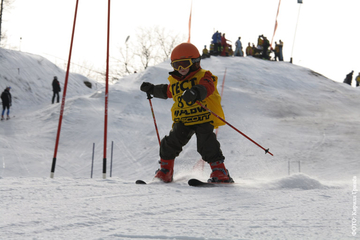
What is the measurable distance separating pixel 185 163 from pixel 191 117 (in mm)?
4385

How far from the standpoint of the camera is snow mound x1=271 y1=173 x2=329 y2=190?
10.8ft

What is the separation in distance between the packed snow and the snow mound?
0.01m

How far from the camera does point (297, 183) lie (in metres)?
3.33

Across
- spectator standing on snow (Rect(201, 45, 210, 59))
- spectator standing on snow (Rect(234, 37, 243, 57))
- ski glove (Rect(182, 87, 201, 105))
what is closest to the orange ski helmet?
ski glove (Rect(182, 87, 201, 105))

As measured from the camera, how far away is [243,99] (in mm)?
13383

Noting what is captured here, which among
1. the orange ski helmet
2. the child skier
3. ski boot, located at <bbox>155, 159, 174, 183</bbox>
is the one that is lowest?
ski boot, located at <bbox>155, 159, 174, 183</bbox>

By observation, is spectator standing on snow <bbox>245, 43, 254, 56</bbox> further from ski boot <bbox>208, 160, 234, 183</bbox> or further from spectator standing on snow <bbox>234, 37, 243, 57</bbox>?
ski boot <bbox>208, 160, 234, 183</bbox>

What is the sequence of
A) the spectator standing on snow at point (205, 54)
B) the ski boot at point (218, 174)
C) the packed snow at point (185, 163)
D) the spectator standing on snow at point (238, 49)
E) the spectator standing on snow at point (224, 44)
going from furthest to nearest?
the spectator standing on snow at point (238, 49) < the spectator standing on snow at point (224, 44) < the spectator standing on snow at point (205, 54) < the ski boot at point (218, 174) < the packed snow at point (185, 163)

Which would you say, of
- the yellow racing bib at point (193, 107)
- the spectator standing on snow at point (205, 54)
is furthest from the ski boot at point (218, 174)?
the spectator standing on snow at point (205, 54)

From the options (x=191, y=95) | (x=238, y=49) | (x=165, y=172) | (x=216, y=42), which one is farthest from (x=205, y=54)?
(x=191, y=95)

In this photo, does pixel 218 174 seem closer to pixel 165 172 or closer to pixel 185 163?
pixel 165 172

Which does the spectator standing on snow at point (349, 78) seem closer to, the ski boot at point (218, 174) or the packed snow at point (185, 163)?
the packed snow at point (185, 163)

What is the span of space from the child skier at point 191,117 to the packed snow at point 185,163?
285 millimetres

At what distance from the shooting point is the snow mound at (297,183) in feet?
10.8
